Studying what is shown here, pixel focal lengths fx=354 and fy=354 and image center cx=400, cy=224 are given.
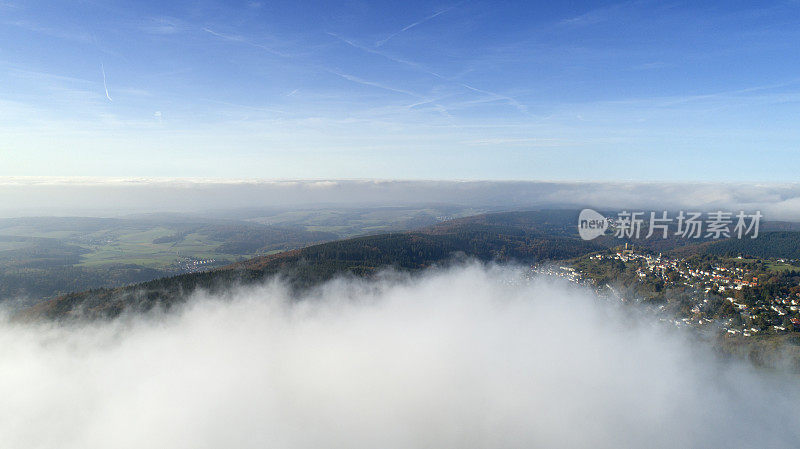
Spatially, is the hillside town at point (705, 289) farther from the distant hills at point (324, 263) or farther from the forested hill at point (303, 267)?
the forested hill at point (303, 267)

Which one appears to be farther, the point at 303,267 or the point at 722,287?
the point at 303,267

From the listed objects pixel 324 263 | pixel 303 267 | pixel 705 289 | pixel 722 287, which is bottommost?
pixel 705 289

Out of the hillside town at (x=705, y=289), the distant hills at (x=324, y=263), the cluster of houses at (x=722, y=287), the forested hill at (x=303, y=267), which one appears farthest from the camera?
the distant hills at (x=324, y=263)

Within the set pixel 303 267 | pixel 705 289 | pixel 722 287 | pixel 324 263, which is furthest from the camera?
pixel 324 263

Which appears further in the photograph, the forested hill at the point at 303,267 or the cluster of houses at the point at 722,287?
the forested hill at the point at 303,267

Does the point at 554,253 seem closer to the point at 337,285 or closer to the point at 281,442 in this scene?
the point at 337,285

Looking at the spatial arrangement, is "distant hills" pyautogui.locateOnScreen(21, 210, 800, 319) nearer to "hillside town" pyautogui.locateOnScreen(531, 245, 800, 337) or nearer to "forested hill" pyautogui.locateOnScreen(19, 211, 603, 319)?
"forested hill" pyautogui.locateOnScreen(19, 211, 603, 319)

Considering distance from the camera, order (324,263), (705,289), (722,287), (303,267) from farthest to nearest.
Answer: (324,263), (303,267), (705,289), (722,287)

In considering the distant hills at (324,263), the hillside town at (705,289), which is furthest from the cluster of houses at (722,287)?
the distant hills at (324,263)

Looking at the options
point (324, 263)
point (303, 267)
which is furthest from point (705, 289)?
point (303, 267)

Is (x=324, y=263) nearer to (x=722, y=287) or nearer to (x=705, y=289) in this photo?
(x=705, y=289)

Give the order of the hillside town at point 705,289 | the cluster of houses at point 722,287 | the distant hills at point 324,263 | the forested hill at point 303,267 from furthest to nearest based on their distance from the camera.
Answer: the distant hills at point 324,263 < the forested hill at point 303,267 < the hillside town at point 705,289 < the cluster of houses at point 722,287
